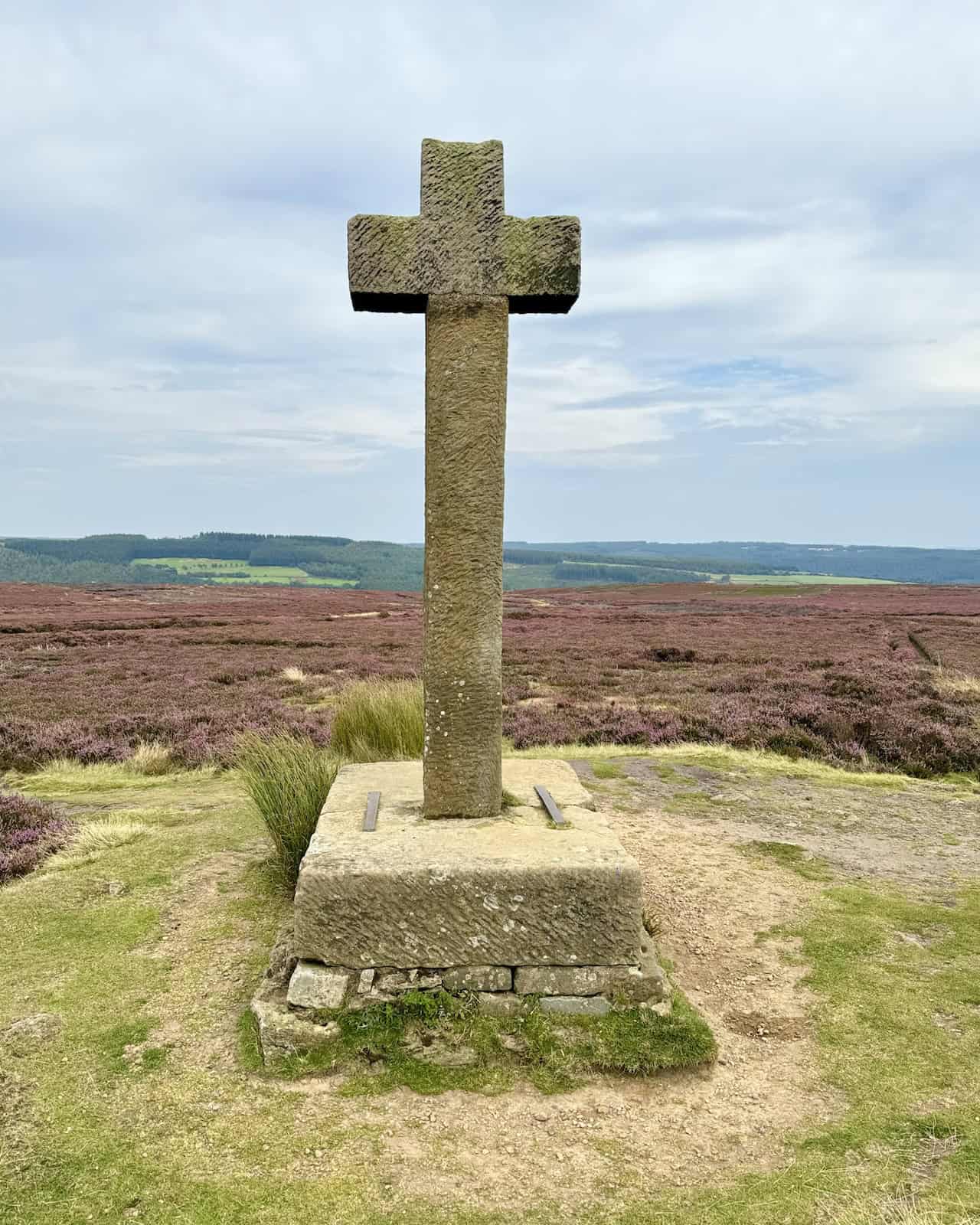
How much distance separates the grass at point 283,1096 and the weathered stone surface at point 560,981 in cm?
28

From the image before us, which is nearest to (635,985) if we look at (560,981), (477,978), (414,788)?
(560,981)

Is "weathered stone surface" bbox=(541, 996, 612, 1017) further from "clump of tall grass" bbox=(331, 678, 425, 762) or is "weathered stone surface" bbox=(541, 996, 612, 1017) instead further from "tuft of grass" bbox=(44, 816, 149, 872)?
"clump of tall grass" bbox=(331, 678, 425, 762)

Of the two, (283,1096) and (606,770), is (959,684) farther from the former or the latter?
(283,1096)

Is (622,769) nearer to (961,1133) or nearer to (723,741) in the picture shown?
(723,741)

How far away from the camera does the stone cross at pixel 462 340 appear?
480 centimetres

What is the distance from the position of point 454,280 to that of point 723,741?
9.08 meters

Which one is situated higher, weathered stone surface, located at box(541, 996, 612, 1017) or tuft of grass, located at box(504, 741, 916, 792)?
weathered stone surface, located at box(541, 996, 612, 1017)

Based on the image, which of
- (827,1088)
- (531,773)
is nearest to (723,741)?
(531,773)

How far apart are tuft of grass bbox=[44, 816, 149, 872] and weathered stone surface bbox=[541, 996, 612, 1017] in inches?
166

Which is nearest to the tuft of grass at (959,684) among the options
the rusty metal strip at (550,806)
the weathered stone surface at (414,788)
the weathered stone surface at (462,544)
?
the weathered stone surface at (414,788)

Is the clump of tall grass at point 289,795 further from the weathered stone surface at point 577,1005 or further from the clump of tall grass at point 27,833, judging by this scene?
the weathered stone surface at point 577,1005

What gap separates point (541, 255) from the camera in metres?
→ 4.84

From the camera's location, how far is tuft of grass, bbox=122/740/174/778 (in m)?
10.5

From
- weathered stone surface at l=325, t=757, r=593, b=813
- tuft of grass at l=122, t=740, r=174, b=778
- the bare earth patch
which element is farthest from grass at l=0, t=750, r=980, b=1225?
tuft of grass at l=122, t=740, r=174, b=778
